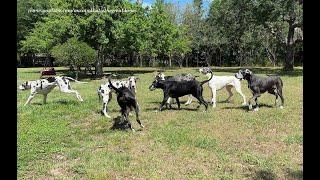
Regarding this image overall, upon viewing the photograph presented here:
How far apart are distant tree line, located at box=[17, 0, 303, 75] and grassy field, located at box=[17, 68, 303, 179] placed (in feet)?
27.2

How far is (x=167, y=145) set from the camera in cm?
673

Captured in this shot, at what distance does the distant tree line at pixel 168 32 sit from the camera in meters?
24.4

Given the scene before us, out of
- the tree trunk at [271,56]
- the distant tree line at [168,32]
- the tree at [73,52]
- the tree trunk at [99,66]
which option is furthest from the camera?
the tree trunk at [271,56]

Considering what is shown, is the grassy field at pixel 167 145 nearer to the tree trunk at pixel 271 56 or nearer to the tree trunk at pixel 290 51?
the tree trunk at pixel 290 51

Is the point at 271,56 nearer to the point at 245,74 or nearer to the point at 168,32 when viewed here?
the point at 168,32

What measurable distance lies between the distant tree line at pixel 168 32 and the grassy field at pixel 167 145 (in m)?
8.28

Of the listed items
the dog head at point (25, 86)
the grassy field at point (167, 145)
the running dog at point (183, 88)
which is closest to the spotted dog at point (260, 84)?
the grassy field at point (167, 145)

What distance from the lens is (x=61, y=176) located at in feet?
17.1

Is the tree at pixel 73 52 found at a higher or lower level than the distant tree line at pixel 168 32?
lower

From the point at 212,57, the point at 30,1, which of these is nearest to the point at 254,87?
the point at 30,1

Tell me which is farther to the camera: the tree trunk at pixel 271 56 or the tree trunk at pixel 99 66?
the tree trunk at pixel 271 56

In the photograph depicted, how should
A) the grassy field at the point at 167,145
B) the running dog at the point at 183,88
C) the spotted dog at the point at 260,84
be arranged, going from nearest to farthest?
the grassy field at the point at 167,145 < the spotted dog at the point at 260,84 < the running dog at the point at 183,88

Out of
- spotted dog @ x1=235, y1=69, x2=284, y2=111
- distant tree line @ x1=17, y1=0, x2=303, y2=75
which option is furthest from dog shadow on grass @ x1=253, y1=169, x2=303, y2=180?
distant tree line @ x1=17, y1=0, x2=303, y2=75
